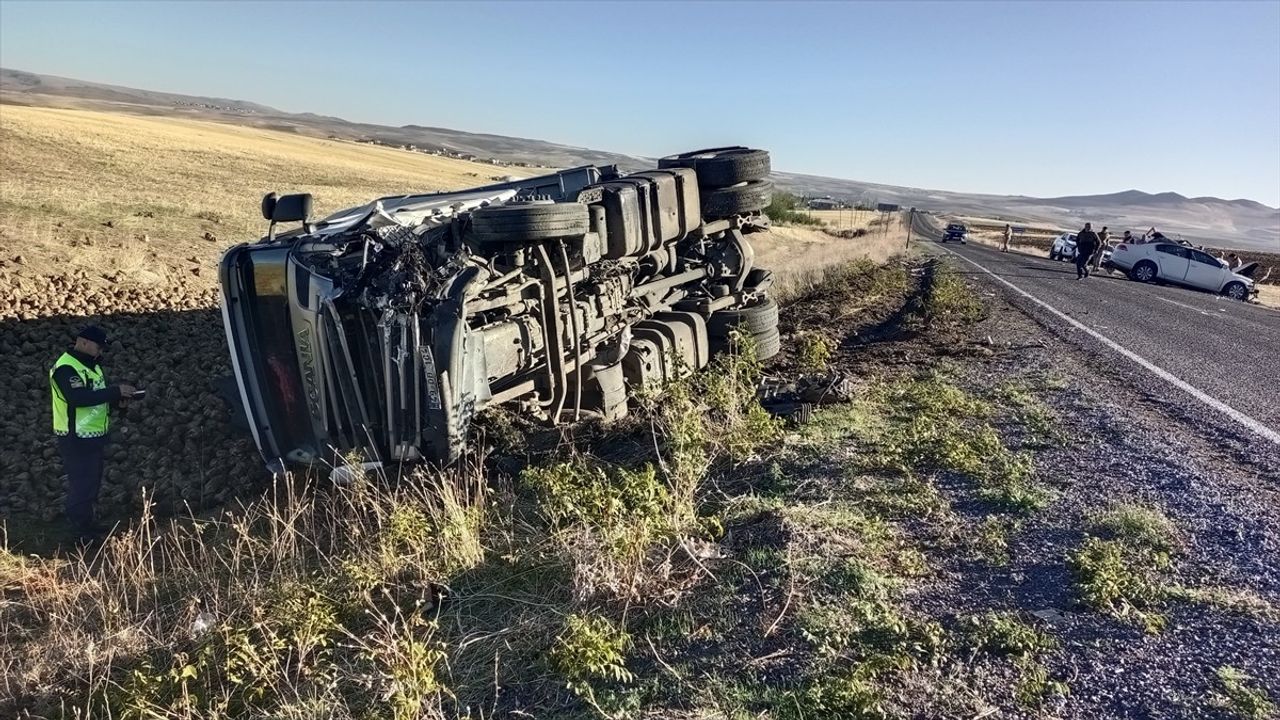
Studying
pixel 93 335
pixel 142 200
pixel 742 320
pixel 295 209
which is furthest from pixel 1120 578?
pixel 142 200

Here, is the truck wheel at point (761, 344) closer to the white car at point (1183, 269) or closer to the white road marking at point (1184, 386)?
the white road marking at point (1184, 386)

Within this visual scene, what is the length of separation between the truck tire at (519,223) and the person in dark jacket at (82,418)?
2.90m

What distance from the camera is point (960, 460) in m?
4.47

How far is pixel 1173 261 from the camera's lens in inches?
820

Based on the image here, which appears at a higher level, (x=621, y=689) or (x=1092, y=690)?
(x=1092, y=690)

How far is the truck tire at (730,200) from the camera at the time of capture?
26.1 feet

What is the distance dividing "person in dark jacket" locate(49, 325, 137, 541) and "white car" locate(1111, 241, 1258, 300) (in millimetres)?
23792

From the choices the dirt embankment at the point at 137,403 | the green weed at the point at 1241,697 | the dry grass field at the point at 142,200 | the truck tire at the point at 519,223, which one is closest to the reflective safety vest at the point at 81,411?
the dirt embankment at the point at 137,403

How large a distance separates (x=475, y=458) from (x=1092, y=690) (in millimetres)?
3601

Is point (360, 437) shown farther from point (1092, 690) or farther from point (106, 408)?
point (1092, 690)

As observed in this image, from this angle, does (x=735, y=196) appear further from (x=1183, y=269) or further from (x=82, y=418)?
(x=1183, y=269)

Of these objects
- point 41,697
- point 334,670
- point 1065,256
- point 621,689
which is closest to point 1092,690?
point 621,689

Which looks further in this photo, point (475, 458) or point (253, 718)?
point (475, 458)

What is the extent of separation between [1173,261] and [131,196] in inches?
994
